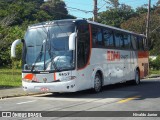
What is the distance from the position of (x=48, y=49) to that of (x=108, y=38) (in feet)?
15.3

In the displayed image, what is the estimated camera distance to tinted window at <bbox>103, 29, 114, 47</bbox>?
19.3 metres

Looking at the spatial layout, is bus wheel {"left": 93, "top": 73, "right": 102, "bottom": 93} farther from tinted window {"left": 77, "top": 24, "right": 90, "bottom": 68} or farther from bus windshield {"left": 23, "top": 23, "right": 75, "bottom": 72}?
bus windshield {"left": 23, "top": 23, "right": 75, "bottom": 72}

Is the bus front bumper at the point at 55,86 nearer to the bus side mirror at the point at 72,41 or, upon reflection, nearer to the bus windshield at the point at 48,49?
the bus windshield at the point at 48,49

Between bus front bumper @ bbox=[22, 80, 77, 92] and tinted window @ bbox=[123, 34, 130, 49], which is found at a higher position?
tinted window @ bbox=[123, 34, 130, 49]

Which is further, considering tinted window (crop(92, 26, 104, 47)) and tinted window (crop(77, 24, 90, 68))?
tinted window (crop(92, 26, 104, 47))

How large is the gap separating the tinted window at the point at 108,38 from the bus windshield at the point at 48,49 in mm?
3518

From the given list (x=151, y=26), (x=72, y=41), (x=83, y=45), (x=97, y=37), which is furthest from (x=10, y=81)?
(x=151, y=26)

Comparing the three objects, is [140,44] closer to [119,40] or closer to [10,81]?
[119,40]

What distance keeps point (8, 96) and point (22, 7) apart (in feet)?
170

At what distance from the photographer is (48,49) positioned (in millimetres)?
16000

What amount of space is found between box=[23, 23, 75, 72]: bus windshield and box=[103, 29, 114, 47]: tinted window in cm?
352

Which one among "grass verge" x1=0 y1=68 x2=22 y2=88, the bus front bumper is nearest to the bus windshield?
the bus front bumper

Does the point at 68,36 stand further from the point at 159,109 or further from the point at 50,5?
the point at 50,5

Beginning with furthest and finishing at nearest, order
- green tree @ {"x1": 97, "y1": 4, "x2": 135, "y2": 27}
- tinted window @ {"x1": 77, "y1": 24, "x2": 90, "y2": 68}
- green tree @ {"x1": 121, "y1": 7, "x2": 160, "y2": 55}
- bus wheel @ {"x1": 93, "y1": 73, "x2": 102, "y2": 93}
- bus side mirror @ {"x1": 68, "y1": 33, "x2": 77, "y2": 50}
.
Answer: green tree @ {"x1": 97, "y1": 4, "x2": 135, "y2": 27}
green tree @ {"x1": 121, "y1": 7, "x2": 160, "y2": 55}
bus wheel @ {"x1": 93, "y1": 73, "x2": 102, "y2": 93}
tinted window @ {"x1": 77, "y1": 24, "x2": 90, "y2": 68}
bus side mirror @ {"x1": 68, "y1": 33, "x2": 77, "y2": 50}
